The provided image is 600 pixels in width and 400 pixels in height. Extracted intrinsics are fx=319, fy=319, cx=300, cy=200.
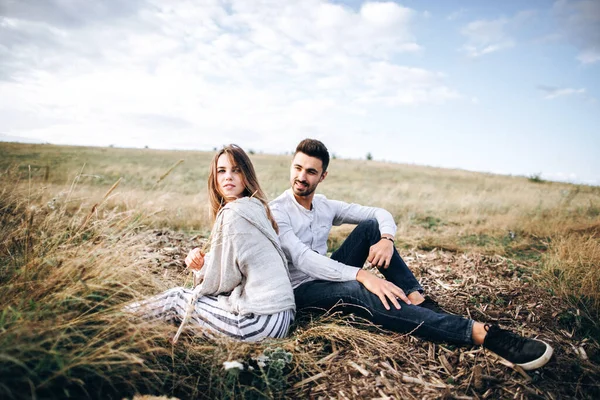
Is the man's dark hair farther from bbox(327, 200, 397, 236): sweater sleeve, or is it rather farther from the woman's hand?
the woman's hand

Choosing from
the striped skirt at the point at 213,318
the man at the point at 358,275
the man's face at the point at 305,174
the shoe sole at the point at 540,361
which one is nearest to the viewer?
the shoe sole at the point at 540,361

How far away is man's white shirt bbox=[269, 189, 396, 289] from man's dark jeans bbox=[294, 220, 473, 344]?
11cm

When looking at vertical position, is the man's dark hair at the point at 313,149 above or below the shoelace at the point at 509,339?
above

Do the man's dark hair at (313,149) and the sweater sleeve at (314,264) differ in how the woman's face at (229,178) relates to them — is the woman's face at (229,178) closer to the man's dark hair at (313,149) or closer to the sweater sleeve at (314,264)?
the sweater sleeve at (314,264)

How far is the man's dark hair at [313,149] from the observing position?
3164mm

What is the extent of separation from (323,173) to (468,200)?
9425 millimetres

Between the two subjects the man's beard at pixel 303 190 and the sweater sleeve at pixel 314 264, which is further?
the man's beard at pixel 303 190

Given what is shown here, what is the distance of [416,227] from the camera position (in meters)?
7.37

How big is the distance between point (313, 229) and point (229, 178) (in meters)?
1.19

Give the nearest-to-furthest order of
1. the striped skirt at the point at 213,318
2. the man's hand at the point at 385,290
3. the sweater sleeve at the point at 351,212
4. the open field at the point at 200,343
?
1. the open field at the point at 200,343
2. the striped skirt at the point at 213,318
3. the man's hand at the point at 385,290
4. the sweater sleeve at the point at 351,212

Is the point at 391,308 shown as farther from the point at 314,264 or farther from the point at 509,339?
the point at 509,339

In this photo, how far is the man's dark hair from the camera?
316 cm

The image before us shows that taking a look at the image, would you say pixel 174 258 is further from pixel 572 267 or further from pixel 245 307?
pixel 572 267

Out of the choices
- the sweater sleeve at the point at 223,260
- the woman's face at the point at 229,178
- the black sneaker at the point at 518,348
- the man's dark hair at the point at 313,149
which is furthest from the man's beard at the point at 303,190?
the black sneaker at the point at 518,348
